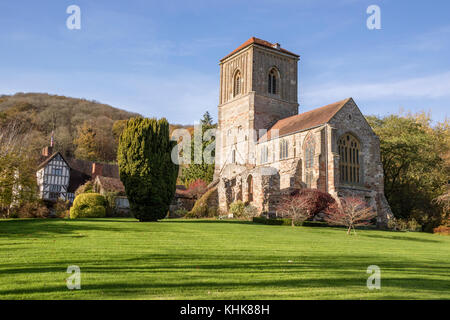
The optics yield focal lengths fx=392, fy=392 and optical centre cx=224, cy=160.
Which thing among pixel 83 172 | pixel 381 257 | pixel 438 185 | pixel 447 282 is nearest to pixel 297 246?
pixel 381 257

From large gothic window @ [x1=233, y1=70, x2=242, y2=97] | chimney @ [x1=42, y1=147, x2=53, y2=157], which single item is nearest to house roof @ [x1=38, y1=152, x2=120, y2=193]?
chimney @ [x1=42, y1=147, x2=53, y2=157]

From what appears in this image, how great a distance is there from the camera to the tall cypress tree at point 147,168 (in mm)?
19203

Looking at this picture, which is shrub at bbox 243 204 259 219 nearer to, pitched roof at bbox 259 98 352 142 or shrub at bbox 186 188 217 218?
shrub at bbox 186 188 217 218

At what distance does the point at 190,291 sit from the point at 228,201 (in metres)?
23.5

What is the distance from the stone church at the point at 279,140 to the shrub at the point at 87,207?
895 centimetres

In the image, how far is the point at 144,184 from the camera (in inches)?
752

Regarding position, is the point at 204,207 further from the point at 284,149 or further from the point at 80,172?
the point at 80,172

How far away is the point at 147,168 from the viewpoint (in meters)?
19.2

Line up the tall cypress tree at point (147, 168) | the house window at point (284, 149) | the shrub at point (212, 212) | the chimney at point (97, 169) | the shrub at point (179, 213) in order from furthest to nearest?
the chimney at point (97, 169)
the house window at point (284, 149)
the shrub at point (179, 213)
the shrub at point (212, 212)
the tall cypress tree at point (147, 168)

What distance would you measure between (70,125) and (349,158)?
56660mm

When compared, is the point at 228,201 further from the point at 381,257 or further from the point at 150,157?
the point at 381,257

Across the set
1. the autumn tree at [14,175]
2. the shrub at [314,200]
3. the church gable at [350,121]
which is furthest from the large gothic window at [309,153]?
the autumn tree at [14,175]

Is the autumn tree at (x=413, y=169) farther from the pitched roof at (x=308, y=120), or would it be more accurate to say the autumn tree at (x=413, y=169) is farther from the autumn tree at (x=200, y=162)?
the autumn tree at (x=200, y=162)

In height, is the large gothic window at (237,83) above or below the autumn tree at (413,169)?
above
